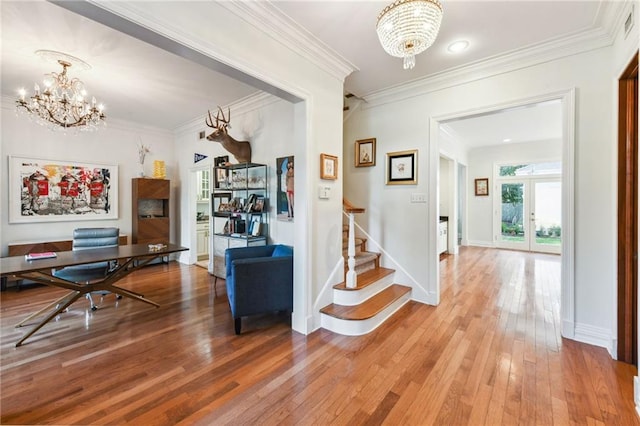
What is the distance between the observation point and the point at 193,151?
534 cm

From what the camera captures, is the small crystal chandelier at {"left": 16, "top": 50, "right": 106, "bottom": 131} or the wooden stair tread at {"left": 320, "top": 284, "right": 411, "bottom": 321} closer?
the wooden stair tread at {"left": 320, "top": 284, "right": 411, "bottom": 321}

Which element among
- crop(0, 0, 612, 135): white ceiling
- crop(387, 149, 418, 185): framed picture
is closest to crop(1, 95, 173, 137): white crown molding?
crop(0, 0, 612, 135): white ceiling

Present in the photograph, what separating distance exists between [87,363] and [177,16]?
8.59 feet

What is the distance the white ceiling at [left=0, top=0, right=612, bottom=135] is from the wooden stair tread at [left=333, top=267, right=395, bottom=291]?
2.40 m

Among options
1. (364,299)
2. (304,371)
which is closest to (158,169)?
(364,299)

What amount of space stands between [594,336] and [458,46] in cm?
291

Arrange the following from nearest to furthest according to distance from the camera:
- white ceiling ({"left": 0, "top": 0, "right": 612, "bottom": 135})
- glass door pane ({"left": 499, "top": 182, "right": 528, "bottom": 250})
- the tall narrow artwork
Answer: white ceiling ({"left": 0, "top": 0, "right": 612, "bottom": 135}), the tall narrow artwork, glass door pane ({"left": 499, "top": 182, "right": 528, "bottom": 250})

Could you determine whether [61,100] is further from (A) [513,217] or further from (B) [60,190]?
(A) [513,217]

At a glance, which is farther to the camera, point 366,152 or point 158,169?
point 158,169

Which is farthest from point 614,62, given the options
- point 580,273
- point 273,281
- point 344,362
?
A: point 273,281

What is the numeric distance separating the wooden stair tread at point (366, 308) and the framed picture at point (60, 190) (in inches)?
185

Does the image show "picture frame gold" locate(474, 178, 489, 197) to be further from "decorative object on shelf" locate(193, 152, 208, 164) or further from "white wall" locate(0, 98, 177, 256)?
"white wall" locate(0, 98, 177, 256)

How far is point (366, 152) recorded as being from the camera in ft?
12.6

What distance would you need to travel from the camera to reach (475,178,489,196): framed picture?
24.5ft
